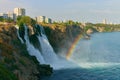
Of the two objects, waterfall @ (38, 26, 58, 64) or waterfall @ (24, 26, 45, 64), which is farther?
waterfall @ (38, 26, 58, 64)

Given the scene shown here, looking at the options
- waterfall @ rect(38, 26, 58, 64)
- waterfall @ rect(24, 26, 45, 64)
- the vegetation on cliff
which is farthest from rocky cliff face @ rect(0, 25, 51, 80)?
waterfall @ rect(38, 26, 58, 64)

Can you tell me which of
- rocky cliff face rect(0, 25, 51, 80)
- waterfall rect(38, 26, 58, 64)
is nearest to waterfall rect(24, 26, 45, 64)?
rocky cliff face rect(0, 25, 51, 80)

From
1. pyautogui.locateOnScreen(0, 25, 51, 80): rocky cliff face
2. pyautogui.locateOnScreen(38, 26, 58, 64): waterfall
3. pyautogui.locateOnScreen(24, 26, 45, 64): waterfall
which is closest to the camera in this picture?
pyautogui.locateOnScreen(0, 25, 51, 80): rocky cliff face

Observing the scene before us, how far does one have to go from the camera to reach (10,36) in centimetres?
5828

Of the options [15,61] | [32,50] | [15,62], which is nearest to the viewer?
[15,62]

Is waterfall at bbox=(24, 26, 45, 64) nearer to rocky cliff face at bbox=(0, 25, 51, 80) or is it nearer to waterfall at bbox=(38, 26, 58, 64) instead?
rocky cliff face at bbox=(0, 25, 51, 80)

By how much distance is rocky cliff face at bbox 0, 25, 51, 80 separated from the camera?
4502 centimetres

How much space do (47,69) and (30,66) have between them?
245 inches

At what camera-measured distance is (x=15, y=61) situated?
1977 inches

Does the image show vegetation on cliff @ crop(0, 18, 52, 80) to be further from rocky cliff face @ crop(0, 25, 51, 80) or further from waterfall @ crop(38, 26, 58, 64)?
waterfall @ crop(38, 26, 58, 64)

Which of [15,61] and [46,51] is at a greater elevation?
[15,61]

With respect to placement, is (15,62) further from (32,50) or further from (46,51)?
(46,51)

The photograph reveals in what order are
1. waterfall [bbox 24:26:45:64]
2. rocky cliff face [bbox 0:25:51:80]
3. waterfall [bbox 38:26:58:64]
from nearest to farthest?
1. rocky cliff face [bbox 0:25:51:80]
2. waterfall [bbox 24:26:45:64]
3. waterfall [bbox 38:26:58:64]

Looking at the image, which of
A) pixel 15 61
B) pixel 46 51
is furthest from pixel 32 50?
pixel 15 61
